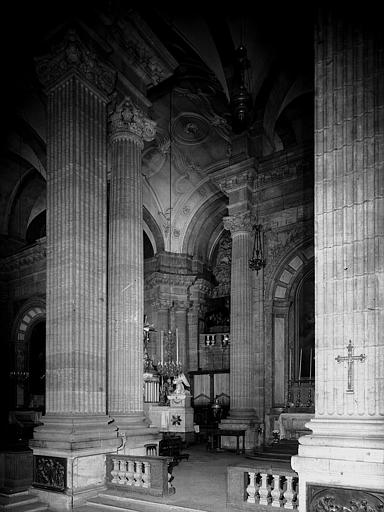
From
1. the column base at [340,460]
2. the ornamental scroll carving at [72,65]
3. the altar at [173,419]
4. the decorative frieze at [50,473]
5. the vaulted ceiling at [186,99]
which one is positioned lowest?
the altar at [173,419]

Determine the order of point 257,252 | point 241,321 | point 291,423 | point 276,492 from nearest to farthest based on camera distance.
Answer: point 276,492 → point 291,423 → point 241,321 → point 257,252

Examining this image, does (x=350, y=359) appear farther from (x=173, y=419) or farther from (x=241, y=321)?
(x=173, y=419)

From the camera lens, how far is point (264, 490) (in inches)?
248

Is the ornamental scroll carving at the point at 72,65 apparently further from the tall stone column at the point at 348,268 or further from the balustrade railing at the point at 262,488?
the balustrade railing at the point at 262,488

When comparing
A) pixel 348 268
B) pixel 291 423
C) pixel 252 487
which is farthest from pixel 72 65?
pixel 291 423

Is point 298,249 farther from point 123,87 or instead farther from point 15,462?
point 15,462

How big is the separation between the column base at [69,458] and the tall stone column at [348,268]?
3.80 m

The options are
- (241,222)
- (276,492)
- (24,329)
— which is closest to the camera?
(276,492)

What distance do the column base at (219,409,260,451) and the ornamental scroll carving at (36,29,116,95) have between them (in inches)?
323

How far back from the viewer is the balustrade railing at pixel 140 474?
7613 millimetres

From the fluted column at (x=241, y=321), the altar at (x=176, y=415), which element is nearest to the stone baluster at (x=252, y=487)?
the fluted column at (x=241, y=321)

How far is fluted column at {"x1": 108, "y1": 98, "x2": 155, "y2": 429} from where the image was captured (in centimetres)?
944

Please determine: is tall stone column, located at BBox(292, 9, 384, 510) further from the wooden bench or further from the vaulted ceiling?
the wooden bench

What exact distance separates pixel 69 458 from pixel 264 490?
3.01m
